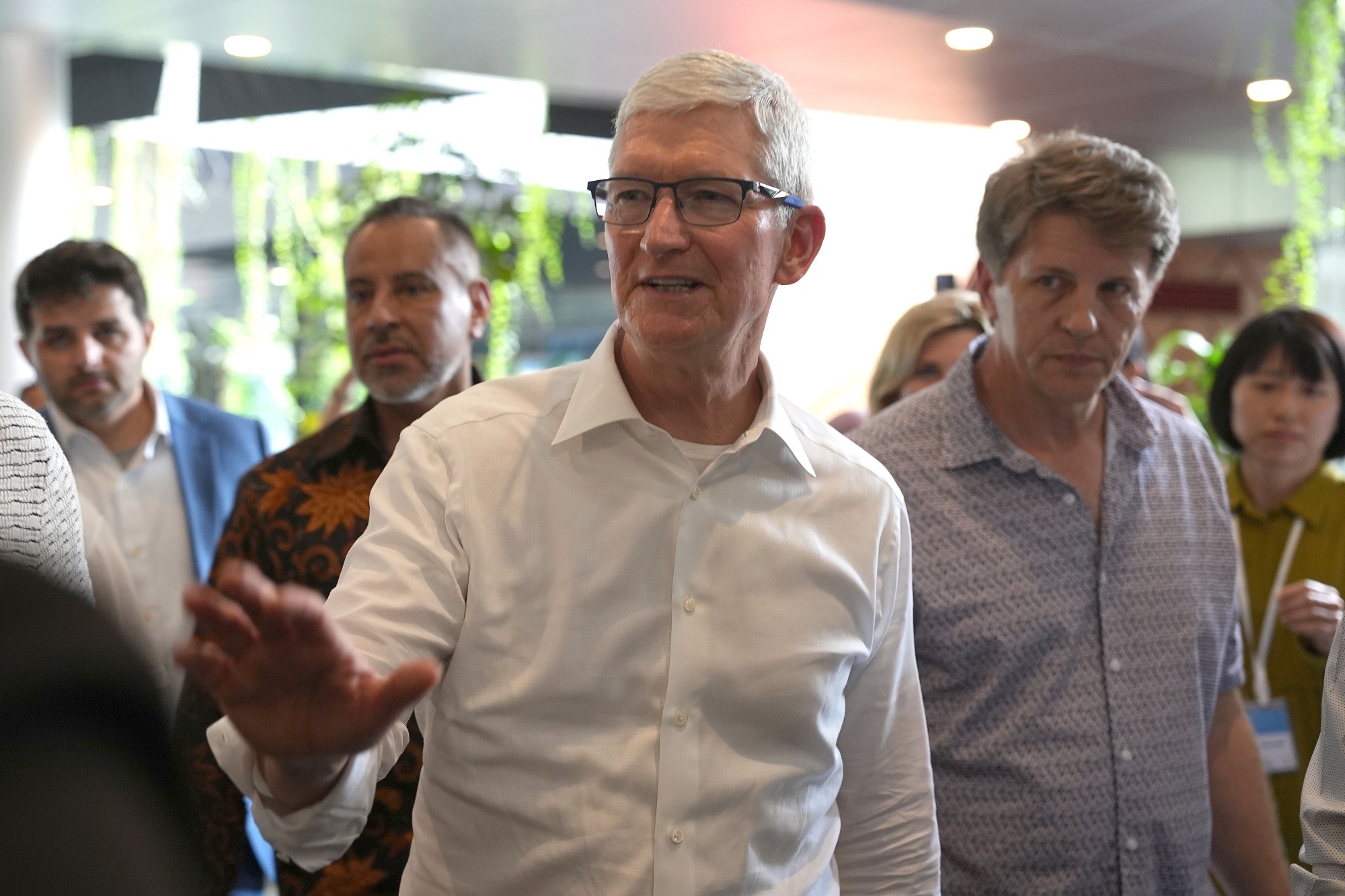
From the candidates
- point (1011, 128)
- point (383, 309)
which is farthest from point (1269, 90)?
point (383, 309)

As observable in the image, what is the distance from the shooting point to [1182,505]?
2.24 metres

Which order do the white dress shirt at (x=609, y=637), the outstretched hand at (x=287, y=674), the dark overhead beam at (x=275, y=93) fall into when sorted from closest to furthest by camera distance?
the outstretched hand at (x=287, y=674) < the white dress shirt at (x=609, y=637) < the dark overhead beam at (x=275, y=93)

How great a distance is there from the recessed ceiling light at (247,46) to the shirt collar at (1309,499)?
4806 mm

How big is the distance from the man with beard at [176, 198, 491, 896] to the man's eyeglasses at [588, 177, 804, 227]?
0.91 meters

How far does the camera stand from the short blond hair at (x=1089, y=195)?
2.09 metres

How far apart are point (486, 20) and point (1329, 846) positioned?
5.07m

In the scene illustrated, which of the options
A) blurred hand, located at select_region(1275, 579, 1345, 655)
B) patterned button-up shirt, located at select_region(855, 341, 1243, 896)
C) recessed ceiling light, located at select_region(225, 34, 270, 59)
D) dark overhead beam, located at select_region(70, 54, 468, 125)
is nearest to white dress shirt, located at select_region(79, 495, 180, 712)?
patterned button-up shirt, located at select_region(855, 341, 1243, 896)

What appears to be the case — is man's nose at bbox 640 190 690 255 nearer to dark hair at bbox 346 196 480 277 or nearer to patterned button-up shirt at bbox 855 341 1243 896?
patterned button-up shirt at bbox 855 341 1243 896

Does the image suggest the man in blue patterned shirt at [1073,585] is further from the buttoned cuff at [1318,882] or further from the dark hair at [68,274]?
the dark hair at [68,274]

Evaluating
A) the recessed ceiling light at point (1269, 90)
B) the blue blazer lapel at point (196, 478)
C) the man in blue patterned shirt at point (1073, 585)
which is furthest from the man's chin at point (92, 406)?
the recessed ceiling light at point (1269, 90)

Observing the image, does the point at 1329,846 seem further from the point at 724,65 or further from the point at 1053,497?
the point at 724,65

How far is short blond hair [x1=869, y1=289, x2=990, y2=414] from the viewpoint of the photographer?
3.39 m

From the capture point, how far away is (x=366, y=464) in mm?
2498

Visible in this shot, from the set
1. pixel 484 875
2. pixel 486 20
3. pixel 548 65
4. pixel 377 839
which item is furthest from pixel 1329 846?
pixel 548 65
